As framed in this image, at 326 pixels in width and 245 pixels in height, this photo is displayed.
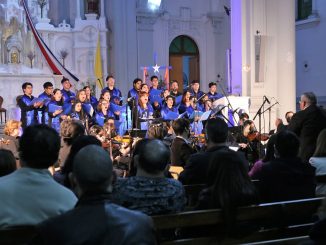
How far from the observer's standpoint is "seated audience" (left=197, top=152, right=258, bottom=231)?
313 centimetres

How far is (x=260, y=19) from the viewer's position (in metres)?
11.8

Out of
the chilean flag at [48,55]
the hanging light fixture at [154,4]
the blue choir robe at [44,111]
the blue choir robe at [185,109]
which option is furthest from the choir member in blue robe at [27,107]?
the hanging light fixture at [154,4]

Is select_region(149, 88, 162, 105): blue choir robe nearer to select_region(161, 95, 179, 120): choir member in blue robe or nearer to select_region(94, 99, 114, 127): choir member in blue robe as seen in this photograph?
select_region(161, 95, 179, 120): choir member in blue robe

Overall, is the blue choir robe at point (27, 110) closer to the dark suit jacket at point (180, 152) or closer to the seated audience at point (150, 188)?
the dark suit jacket at point (180, 152)

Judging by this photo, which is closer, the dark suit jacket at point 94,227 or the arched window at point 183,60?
the dark suit jacket at point 94,227

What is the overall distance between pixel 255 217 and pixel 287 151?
789mm

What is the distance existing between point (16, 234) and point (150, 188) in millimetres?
847

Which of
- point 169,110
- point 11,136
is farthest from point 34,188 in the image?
point 169,110

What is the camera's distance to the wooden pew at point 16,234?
246 centimetres

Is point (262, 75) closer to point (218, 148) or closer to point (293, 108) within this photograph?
point (293, 108)

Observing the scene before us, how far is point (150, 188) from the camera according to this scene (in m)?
3.03

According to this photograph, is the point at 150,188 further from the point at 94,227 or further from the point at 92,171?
the point at 94,227

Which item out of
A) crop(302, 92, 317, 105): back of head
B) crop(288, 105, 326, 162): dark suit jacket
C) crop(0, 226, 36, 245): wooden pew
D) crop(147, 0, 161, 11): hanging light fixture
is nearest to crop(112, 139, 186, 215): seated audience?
crop(0, 226, 36, 245): wooden pew

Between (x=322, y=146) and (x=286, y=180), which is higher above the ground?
(x=322, y=146)
